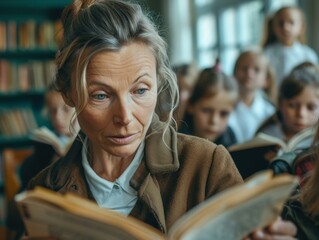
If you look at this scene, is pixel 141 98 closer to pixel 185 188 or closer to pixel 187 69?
pixel 185 188

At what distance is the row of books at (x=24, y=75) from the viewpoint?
5.66 metres

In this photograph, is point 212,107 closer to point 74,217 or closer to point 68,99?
point 68,99

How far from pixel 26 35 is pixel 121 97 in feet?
15.7

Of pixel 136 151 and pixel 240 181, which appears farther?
pixel 136 151

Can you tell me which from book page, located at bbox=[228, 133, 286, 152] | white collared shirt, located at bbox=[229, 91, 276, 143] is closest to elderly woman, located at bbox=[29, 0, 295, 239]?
book page, located at bbox=[228, 133, 286, 152]

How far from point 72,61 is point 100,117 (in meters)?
0.16

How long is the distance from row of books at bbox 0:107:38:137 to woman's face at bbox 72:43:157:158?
180 inches

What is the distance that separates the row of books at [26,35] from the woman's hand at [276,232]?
191 inches

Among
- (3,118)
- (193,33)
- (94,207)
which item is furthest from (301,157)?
(193,33)

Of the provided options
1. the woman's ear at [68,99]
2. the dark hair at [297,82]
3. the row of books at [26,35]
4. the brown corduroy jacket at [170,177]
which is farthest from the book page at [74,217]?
the row of books at [26,35]

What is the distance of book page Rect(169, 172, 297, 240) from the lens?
0.84 meters

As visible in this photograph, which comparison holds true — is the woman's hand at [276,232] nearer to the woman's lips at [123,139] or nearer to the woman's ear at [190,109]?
the woman's lips at [123,139]

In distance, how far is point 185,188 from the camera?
1.31m

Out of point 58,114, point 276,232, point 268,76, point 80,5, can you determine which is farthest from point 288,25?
point 276,232
